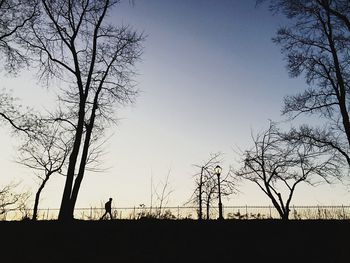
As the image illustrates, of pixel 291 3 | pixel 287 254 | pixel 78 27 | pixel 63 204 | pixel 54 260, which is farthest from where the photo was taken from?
pixel 78 27

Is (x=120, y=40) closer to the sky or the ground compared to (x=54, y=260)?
closer to the sky

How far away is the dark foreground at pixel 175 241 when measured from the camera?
347 inches

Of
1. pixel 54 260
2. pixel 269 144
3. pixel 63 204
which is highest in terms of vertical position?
pixel 269 144

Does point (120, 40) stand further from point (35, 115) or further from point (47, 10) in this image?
point (35, 115)

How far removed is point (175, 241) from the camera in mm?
10023

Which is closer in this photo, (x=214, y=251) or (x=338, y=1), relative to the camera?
(x=214, y=251)

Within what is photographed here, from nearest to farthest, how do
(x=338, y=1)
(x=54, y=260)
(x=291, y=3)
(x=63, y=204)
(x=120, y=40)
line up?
(x=54, y=260), (x=63, y=204), (x=338, y=1), (x=291, y=3), (x=120, y=40)

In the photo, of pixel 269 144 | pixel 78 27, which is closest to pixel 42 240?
pixel 78 27

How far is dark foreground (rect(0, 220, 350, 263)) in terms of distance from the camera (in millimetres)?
8805

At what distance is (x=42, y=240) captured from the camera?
9727 millimetres

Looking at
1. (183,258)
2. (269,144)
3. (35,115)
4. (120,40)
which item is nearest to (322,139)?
(269,144)

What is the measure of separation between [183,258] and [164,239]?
1.55 meters

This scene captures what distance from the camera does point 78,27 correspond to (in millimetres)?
20109

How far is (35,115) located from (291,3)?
54.3 feet
